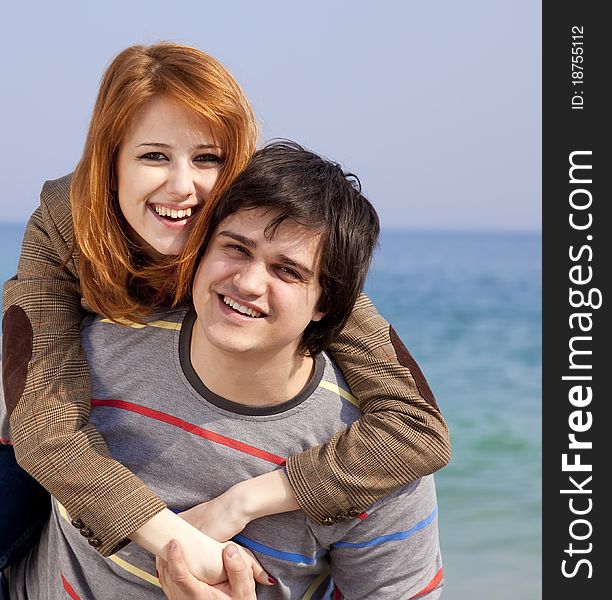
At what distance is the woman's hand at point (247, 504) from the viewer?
7.74 feet

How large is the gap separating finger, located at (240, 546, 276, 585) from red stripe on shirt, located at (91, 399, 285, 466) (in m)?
0.21

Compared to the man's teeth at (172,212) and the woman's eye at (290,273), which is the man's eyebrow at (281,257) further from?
the man's teeth at (172,212)

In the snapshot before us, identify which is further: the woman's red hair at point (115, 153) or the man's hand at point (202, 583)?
the woman's red hair at point (115, 153)

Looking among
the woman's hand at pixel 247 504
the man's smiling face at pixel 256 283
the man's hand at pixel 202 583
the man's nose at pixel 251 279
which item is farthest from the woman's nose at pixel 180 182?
the man's hand at pixel 202 583

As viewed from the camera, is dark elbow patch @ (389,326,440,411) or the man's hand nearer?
the man's hand

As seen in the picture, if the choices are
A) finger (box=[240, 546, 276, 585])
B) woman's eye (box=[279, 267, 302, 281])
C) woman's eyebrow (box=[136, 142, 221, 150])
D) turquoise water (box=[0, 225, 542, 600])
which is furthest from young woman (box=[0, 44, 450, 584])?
turquoise water (box=[0, 225, 542, 600])

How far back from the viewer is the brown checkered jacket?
2348 mm

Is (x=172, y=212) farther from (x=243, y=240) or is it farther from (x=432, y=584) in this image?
(x=432, y=584)

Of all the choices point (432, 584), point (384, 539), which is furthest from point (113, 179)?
point (432, 584)

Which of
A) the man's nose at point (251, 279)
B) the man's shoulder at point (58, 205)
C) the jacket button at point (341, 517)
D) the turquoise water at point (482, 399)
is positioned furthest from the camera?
the turquoise water at point (482, 399)

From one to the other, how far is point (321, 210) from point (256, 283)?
8.8 inches

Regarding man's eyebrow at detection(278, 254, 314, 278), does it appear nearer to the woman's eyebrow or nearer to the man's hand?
the woman's eyebrow

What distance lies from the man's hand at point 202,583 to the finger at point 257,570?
3 centimetres

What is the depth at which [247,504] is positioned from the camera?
2.36m
